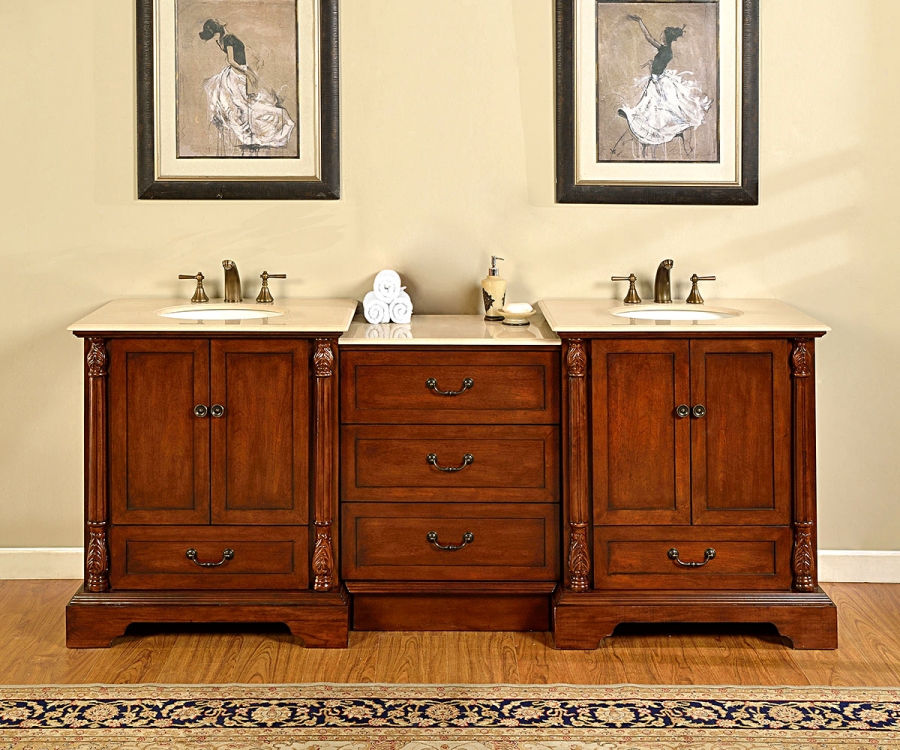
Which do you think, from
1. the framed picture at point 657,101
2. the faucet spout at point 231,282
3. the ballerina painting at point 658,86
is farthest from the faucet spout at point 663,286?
the faucet spout at point 231,282

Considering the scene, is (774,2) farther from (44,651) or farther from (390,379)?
(44,651)

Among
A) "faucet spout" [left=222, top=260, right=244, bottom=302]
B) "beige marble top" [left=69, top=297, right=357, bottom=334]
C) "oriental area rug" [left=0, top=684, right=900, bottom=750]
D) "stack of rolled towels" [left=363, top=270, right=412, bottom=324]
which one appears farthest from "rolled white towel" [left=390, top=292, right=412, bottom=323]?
"oriental area rug" [left=0, top=684, right=900, bottom=750]

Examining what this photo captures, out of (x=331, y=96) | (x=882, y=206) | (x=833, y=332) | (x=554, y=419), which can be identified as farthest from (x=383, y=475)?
(x=882, y=206)

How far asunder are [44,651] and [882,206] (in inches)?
106

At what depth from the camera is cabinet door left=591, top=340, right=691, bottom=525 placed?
113 inches

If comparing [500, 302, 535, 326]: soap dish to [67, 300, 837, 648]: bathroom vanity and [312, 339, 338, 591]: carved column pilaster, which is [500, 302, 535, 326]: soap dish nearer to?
[67, 300, 837, 648]: bathroom vanity

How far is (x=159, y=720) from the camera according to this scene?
2.51 metres

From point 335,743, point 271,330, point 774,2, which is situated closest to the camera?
point 335,743

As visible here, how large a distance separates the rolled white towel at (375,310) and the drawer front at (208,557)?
0.63 m

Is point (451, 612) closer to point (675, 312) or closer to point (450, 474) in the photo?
point (450, 474)

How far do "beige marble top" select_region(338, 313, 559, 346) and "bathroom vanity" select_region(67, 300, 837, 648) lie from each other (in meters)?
0.01

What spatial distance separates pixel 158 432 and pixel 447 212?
1094 millimetres

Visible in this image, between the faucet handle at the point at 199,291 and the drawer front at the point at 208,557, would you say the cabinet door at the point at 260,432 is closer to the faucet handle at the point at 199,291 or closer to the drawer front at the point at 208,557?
the drawer front at the point at 208,557

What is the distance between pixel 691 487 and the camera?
2908 millimetres
